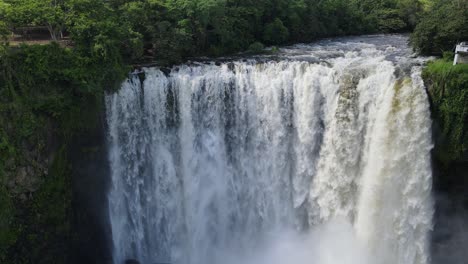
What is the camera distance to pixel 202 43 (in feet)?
76.1

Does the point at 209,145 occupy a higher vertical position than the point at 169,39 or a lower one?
lower

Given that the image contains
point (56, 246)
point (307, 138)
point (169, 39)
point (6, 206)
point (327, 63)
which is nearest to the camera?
point (6, 206)

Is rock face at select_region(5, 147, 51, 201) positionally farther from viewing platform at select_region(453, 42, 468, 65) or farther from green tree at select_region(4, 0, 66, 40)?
viewing platform at select_region(453, 42, 468, 65)

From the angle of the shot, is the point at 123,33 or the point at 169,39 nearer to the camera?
the point at 123,33

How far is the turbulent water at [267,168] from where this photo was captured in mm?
16781

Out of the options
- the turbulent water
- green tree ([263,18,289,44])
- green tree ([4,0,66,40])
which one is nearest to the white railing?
the turbulent water

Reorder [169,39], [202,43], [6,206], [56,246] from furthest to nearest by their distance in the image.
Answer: [202,43], [169,39], [56,246], [6,206]

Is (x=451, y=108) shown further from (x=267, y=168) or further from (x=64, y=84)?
(x=64, y=84)


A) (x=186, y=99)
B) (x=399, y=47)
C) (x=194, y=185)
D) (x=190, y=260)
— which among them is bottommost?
(x=190, y=260)

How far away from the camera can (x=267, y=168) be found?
61.3ft

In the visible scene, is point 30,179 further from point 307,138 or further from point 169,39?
point 307,138

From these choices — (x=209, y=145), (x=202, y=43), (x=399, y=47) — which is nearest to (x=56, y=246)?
(x=209, y=145)

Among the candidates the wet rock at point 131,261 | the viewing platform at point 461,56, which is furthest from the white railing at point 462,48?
the wet rock at point 131,261

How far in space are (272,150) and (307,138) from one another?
156cm
